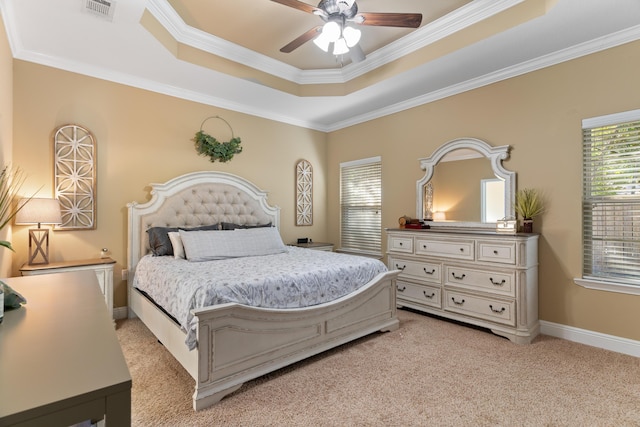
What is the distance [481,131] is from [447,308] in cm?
205

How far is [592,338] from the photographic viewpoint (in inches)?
112

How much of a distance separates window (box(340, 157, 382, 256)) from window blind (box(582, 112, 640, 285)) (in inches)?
95.1

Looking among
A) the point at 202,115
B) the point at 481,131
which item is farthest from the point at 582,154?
the point at 202,115

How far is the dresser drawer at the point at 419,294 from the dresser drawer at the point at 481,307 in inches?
4.1

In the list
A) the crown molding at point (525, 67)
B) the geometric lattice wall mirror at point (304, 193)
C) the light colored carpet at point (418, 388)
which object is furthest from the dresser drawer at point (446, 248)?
the geometric lattice wall mirror at point (304, 193)

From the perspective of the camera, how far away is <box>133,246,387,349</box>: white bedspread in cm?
214

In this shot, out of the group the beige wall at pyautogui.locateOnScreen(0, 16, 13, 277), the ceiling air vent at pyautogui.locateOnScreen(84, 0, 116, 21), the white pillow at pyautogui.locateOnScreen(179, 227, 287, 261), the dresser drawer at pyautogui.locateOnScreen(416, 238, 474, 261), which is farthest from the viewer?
the dresser drawer at pyautogui.locateOnScreen(416, 238, 474, 261)

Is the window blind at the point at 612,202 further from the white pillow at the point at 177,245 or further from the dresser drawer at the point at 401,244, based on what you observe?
the white pillow at the point at 177,245

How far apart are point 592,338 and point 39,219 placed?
5067 millimetres

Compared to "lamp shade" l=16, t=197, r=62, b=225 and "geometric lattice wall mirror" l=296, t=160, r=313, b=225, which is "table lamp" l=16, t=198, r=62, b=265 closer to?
"lamp shade" l=16, t=197, r=62, b=225

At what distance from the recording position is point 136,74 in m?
3.58

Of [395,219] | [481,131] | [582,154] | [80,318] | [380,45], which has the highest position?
[380,45]

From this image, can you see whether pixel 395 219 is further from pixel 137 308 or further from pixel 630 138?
pixel 137 308

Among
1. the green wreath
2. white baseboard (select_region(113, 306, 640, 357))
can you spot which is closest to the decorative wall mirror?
white baseboard (select_region(113, 306, 640, 357))
